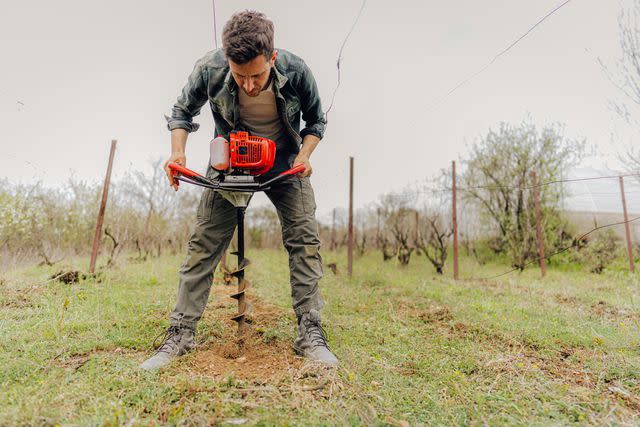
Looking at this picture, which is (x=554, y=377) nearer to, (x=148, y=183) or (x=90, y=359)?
(x=90, y=359)

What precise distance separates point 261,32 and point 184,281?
147 cm

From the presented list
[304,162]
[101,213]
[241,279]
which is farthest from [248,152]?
[101,213]

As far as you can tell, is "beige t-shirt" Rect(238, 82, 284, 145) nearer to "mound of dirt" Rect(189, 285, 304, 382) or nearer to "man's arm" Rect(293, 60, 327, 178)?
"man's arm" Rect(293, 60, 327, 178)

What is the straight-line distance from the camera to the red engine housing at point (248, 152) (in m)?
2.13

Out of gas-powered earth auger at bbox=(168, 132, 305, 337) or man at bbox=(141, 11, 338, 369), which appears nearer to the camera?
gas-powered earth auger at bbox=(168, 132, 305, 337)

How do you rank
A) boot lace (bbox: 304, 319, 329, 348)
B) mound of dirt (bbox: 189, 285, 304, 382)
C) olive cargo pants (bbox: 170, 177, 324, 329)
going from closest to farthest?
mound of dirt (bbox: 189, 285, 304, 382)
boot lace (bbox: 304, 319, 329, 348)
olive cargo pants (bbox: 170, 177, 324, 329)

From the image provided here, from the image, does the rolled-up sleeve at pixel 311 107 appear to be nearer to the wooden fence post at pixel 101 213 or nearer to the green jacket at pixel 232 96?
the green jacket at pixel 232 96

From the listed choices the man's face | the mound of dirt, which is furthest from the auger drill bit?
the man's face

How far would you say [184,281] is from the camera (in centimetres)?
235

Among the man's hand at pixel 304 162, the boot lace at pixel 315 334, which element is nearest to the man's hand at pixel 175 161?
the man's hand at pixel 304 162

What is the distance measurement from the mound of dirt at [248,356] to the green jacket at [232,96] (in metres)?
1.27

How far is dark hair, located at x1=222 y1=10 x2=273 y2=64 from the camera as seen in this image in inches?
76.6

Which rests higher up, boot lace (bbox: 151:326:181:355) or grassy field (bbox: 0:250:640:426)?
boot lace (bbox: 151:326:181:355)

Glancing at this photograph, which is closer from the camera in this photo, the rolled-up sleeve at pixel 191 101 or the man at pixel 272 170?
the man at pixel 272 170
